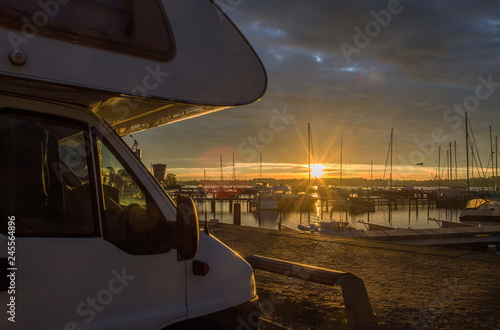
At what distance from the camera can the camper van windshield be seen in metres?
2.02

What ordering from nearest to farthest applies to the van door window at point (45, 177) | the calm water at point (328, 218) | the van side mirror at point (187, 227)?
the van door window at point (45, 177), the van side mirror at point (187, 227), the calm water at point (328, 218)

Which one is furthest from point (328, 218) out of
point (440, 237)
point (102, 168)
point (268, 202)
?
point (102, 168)

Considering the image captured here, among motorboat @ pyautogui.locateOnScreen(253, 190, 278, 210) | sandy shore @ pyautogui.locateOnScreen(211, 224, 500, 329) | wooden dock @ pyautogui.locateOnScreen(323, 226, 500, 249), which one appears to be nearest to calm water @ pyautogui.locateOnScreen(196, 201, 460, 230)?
motorboat @ pyautogui.locateOnScreen(253, 190, 278, 210)

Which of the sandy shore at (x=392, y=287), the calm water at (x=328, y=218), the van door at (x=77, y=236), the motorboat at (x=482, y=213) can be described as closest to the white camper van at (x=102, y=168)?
the van door at (x=77, y=236)

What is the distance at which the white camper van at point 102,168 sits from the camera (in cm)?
204

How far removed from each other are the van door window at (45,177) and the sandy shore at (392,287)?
153 inches

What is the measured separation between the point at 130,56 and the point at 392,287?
6.78 meters

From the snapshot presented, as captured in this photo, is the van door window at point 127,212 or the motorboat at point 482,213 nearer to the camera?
the van door window at point 127,212

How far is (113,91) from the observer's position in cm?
217

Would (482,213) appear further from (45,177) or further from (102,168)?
(45,177)

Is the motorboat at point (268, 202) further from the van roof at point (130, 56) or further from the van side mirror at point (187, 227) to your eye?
the van side mirror at point (187, 227)

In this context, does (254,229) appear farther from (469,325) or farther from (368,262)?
(469,325)

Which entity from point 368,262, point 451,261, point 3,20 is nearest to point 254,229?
point 368,262

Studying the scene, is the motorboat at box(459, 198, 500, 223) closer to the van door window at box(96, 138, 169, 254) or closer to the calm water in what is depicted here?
the calm water
